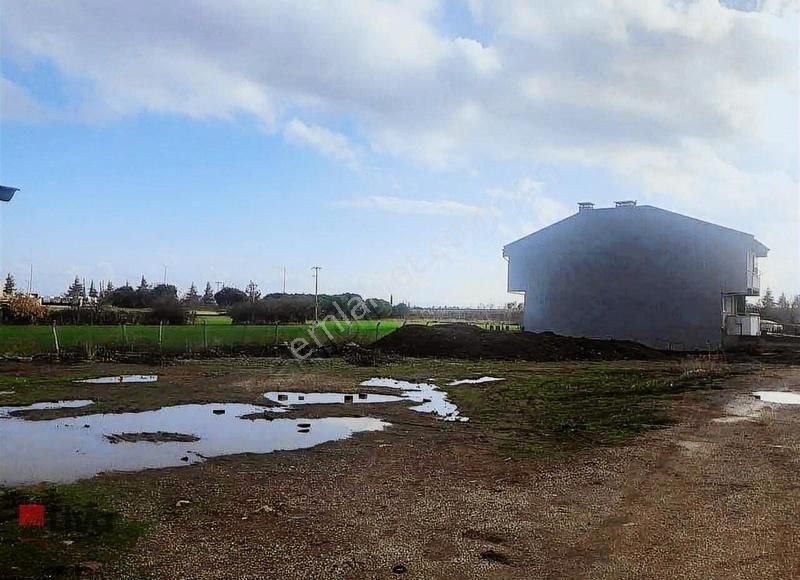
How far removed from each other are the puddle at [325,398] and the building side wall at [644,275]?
22.0 m

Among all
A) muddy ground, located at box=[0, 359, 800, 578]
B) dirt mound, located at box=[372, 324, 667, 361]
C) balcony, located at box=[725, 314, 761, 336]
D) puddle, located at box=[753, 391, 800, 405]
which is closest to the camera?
muddy ground, located at box=[0, 359, 800, 578]

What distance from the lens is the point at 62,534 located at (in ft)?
18.8

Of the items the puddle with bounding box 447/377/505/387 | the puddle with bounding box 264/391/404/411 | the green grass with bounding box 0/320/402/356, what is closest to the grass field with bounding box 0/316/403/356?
the green grass with bounding box 0/320/402/356

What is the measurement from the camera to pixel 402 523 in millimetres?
6301

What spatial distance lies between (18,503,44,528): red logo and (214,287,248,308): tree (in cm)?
6571

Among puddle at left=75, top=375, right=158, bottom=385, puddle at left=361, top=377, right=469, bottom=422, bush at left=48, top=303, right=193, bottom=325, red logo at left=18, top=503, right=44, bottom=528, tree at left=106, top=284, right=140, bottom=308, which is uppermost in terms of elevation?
tree at left=106, top=284, right=140, bottom=308

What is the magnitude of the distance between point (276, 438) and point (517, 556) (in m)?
5.79

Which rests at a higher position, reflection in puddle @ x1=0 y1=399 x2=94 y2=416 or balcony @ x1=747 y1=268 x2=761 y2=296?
balcony @ x1=747 y1=268 x2=761 y2=296

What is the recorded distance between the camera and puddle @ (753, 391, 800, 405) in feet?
50.8

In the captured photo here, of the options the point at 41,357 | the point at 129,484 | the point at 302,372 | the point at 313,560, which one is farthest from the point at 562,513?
the point at 41,357

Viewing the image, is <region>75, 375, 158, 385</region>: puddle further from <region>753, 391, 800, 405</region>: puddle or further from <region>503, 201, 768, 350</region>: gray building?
<region>503, 201, 768, 350</region>: gray building

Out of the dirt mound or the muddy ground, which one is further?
the dirt mound

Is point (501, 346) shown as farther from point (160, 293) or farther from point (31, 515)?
point (160, 293)

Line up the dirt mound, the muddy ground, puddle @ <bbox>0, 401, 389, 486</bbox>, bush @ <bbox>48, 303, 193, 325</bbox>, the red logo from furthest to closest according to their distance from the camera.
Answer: bush @ <bbox>48, 303, 193, 325</bbox>, the dirt mound, puddle @ <bbox>0, 401, 389, 486</bbox>, the red logo, the muddy ground
